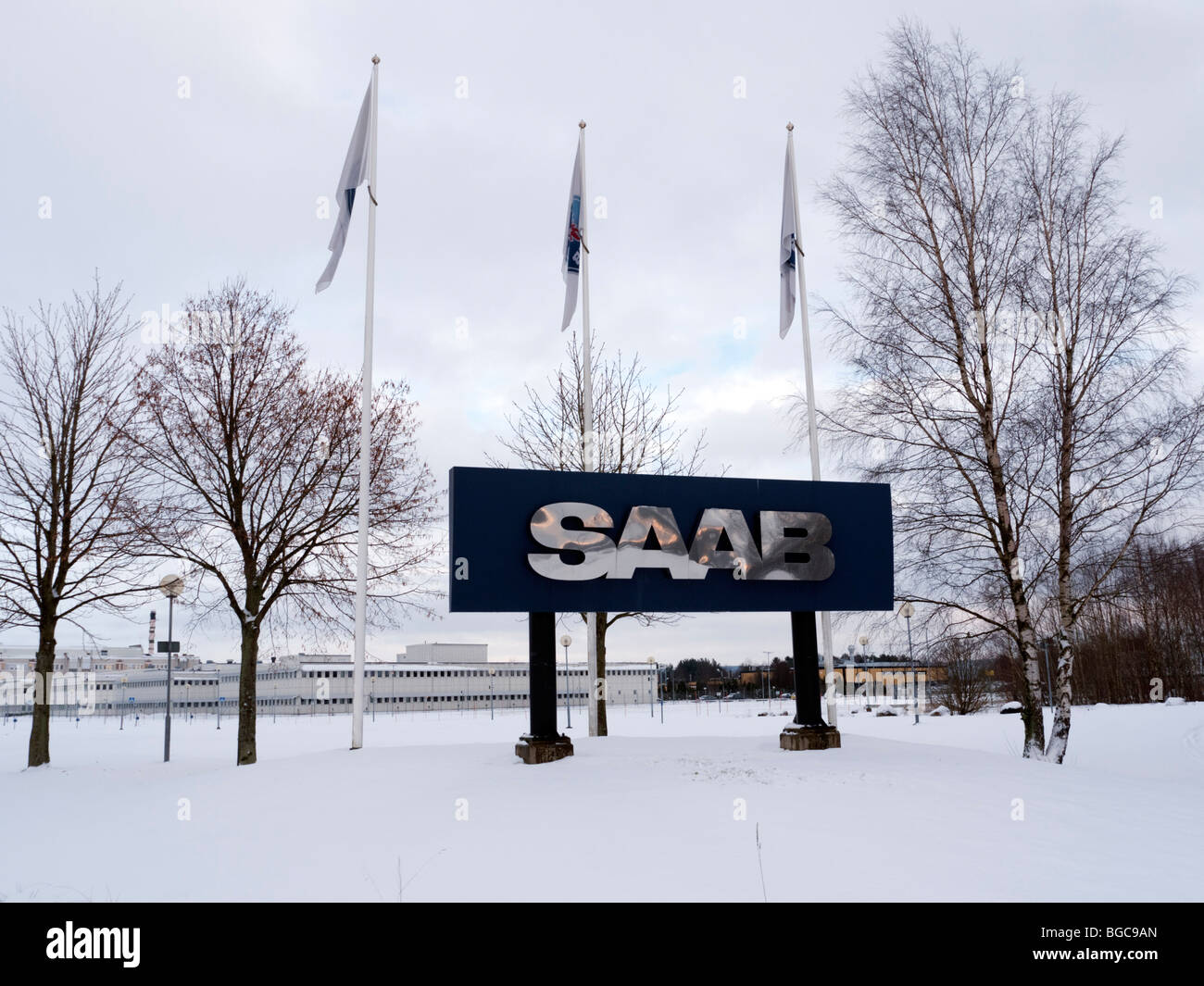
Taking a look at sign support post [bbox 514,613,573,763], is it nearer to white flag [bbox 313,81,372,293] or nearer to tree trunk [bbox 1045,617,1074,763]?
white flag [bbox 313,81,372,293]

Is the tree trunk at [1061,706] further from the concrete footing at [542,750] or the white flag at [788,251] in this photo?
the concrete footing at [542,750]

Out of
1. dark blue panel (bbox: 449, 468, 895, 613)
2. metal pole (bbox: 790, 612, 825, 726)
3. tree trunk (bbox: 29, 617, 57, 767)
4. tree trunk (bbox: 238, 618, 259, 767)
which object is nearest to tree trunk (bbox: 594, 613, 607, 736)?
metal pole (bbox: 790, 612, 825, 726)

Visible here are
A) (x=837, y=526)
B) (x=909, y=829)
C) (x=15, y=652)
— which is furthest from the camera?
(x=15, y=652)

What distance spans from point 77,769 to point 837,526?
64.4 feet

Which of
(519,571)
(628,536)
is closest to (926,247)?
(628,536)

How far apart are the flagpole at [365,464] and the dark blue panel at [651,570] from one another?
2.85m

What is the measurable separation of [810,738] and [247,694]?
42.0ft

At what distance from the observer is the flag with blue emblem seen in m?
19.0

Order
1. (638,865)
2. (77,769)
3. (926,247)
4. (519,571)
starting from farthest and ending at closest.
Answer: (77,769) → (926,247) → (519,571) → (638,865)

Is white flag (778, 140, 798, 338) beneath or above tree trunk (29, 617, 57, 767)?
above

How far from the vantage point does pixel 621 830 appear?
910cm

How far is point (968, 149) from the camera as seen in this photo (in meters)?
17.9

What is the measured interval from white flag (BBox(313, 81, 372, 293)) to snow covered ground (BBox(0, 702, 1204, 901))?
9.84 m
